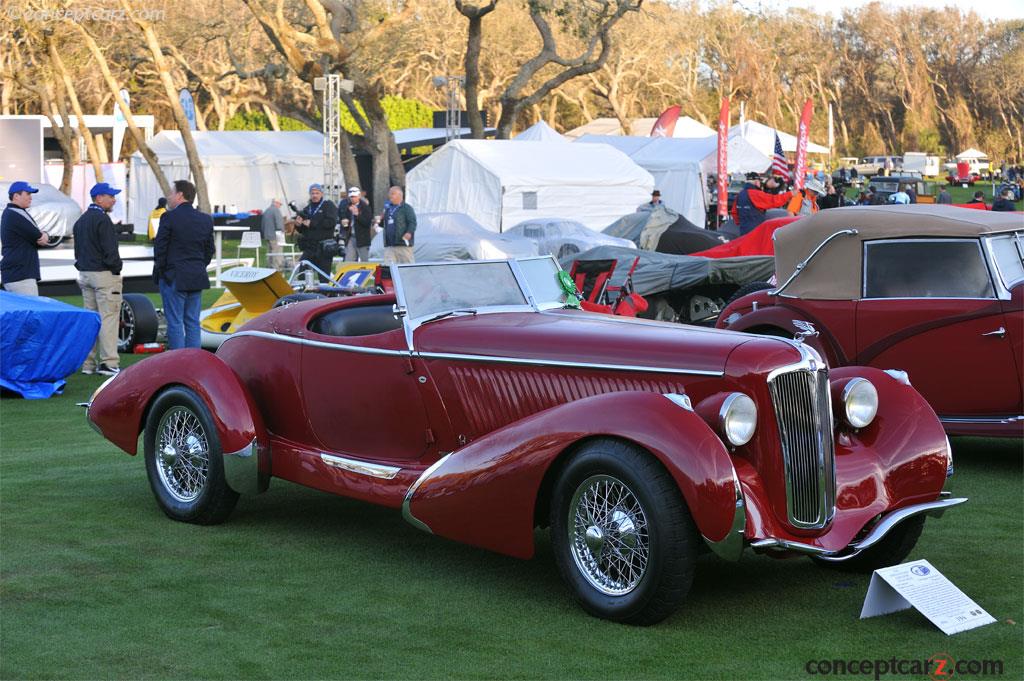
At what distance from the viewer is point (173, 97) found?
105ft

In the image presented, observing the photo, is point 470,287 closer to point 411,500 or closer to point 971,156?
point 411,500

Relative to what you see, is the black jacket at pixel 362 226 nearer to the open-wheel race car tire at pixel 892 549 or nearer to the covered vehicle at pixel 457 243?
the covered vehicle at pixel 457 243

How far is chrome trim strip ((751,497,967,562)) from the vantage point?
4844 millimetres

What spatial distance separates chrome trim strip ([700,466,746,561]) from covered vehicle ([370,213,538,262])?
1451 cm

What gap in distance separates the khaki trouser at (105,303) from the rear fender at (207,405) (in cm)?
512

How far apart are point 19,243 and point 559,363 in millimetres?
8025

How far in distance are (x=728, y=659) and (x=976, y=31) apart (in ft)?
316

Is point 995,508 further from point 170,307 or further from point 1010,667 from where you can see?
point 170,307

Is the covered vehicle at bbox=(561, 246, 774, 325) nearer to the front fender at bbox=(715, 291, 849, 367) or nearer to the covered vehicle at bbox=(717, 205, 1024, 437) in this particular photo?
the front fender at bbox=(715, 291, 849, 367)

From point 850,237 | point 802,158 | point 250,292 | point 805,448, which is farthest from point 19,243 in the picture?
point 802,158

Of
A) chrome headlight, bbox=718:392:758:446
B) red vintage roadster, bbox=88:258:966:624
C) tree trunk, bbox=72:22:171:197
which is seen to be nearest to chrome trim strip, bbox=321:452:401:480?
red vintage roadster, bbox=88:258:966:624

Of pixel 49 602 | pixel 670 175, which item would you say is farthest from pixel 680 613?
pixel 670 175

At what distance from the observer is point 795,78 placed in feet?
297

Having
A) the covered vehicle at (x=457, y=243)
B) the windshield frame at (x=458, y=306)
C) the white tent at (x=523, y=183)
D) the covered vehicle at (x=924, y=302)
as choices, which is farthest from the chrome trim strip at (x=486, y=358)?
the white tent at (x=523, y=183)
